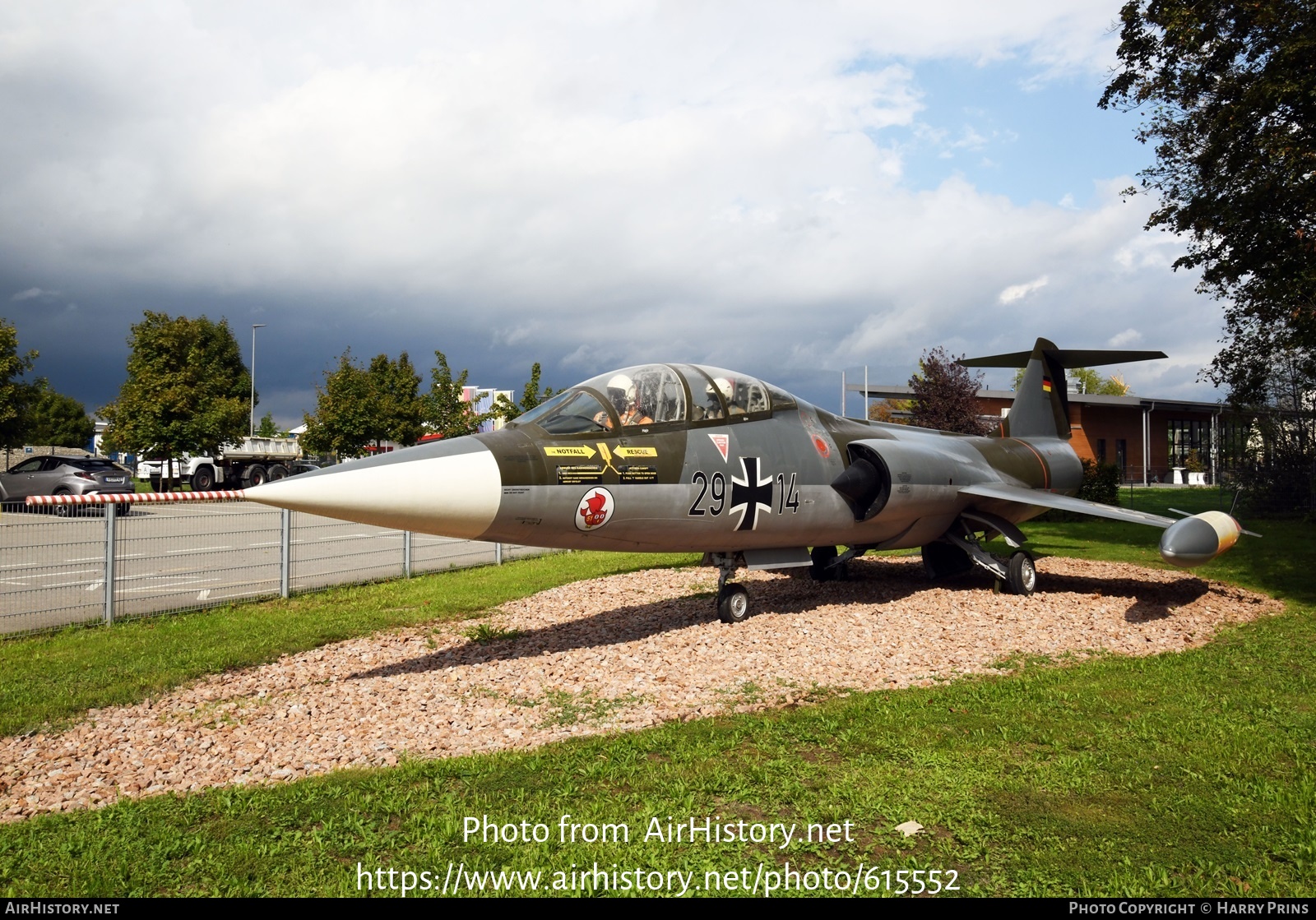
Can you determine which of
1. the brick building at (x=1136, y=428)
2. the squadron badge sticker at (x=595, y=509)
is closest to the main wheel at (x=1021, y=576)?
the squadron badge sticker at (x=595, y=509)

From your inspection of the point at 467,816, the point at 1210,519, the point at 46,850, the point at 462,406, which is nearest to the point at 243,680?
the point at 46,850

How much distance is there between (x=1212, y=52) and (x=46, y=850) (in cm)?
1937

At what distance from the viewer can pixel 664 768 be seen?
473 cm

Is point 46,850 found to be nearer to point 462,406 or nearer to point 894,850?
point 894,850

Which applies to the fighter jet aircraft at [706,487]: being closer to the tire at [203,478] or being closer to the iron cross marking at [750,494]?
the iron cross marking at [750,494]

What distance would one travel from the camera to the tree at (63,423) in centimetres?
8719

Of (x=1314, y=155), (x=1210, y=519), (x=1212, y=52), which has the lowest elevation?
(x=1210, y=519)

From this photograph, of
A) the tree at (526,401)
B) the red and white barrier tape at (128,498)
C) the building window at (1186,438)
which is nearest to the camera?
the red and white barrier tape at (128,498)

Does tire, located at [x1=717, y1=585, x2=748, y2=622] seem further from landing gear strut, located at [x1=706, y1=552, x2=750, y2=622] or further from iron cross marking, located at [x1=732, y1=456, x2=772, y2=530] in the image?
iron cross marking, located at [x1=732, y1=456, x2=772, y2=530]

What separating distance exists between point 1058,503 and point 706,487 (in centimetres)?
595

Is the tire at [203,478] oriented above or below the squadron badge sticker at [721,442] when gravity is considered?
below

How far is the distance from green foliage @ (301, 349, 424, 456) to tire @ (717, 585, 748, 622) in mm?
33886

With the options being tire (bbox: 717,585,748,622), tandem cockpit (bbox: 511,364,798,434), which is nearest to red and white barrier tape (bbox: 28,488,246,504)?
tandem cockpit (bbox: 511,364,798,434)

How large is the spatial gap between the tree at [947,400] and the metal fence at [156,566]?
18.0 m
